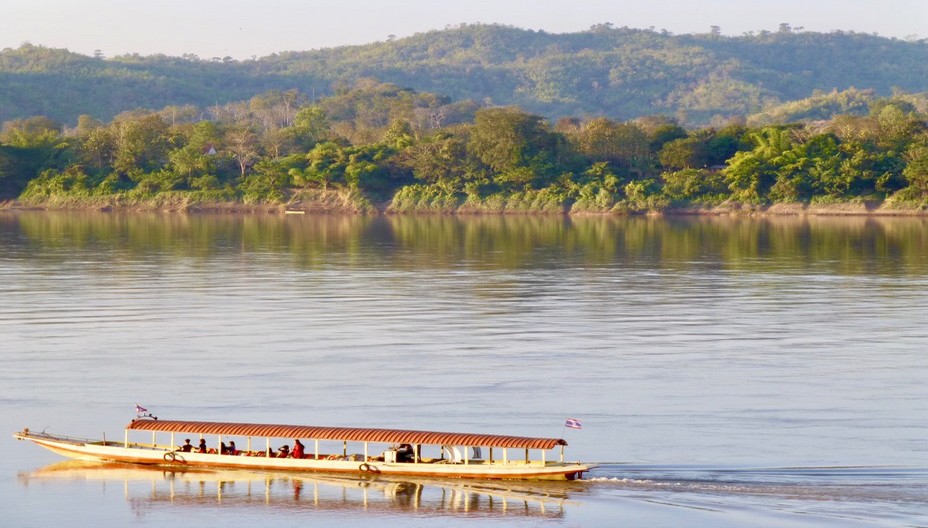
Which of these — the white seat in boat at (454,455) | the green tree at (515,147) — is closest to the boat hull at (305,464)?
the white seat in boat at (454,455)

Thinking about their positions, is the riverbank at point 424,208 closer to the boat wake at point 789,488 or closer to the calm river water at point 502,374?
the calm river water at point 502,374

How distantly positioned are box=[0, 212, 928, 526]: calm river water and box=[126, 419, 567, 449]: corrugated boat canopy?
0.79m

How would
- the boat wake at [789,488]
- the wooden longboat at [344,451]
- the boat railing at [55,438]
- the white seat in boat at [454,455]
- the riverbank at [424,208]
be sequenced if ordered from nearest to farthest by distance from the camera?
1. the boat wake at [789,488]
2. the wooden longboat at [344,451]
3. the white seat in boat at [454,455]
4. the boat railing at [55,438]
5. the riverbank at [424,208]

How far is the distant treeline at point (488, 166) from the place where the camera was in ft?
399

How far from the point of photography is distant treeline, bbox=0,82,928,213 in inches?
4783

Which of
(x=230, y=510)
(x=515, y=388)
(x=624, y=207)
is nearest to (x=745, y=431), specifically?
(x=515, y=388)

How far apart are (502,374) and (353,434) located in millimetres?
9727

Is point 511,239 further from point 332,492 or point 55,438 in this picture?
point 332,492

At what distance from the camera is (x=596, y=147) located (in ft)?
443

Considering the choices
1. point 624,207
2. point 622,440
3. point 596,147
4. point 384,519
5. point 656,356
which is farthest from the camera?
point 596,147

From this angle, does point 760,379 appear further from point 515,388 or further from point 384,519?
point 384,519

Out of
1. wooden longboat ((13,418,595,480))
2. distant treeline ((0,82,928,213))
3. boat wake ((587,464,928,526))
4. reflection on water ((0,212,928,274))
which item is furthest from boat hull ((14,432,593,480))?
distant treeline ((0,82,928,213))

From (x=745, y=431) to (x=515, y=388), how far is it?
6.51 metres

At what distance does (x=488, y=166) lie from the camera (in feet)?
441
